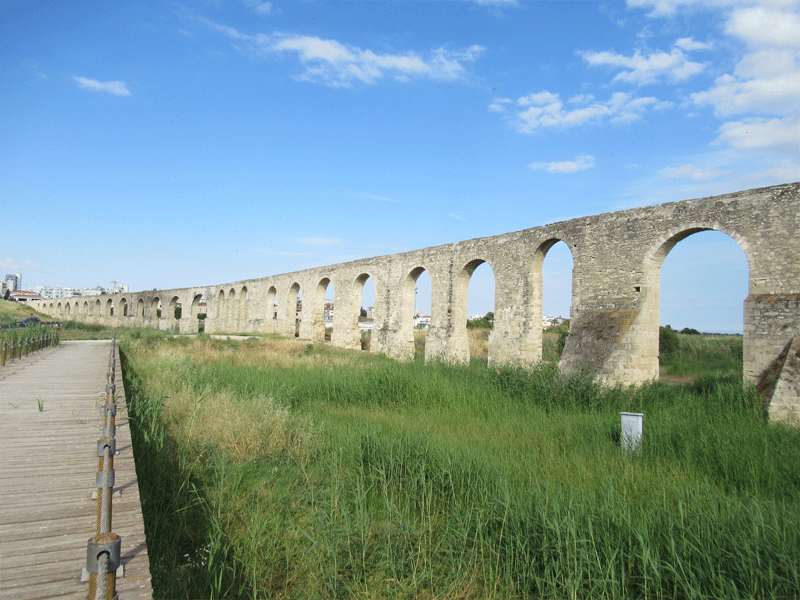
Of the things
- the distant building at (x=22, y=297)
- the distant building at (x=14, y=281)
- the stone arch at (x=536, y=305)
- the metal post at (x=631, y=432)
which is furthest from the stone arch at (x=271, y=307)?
the distant building at (x=14, y=281)

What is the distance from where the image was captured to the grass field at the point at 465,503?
2.61 meters

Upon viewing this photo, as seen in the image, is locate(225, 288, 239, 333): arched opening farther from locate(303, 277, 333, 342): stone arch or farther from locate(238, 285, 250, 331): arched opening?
locate(303, 277, 333, 342): stone arch

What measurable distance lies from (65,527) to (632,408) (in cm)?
668

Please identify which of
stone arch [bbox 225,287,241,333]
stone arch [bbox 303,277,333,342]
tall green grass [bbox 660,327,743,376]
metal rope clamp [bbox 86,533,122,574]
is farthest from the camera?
stone arch [bbox 225,287,241,333]

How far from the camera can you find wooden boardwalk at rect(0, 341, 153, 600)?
190 centimetres

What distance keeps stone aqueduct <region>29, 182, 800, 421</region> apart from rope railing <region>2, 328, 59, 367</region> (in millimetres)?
9585

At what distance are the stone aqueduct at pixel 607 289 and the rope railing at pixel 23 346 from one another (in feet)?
31.4

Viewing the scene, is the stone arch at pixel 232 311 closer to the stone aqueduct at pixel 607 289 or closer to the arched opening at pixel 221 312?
the arched opening at pixel 221 312

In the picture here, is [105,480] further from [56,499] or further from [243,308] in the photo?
[243,308]

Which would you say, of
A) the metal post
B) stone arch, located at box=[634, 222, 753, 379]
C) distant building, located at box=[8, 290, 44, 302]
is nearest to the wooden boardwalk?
the metal post

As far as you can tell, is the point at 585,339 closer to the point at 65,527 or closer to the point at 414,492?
the point at 414,492

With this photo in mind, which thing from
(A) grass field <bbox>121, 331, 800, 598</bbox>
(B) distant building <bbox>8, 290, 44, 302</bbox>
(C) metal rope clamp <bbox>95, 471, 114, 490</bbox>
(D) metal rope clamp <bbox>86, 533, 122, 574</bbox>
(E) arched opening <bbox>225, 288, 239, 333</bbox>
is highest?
(B) distant building <bbox>8, 290, 44, 302</bbox>

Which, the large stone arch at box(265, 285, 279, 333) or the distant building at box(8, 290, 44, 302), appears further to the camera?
the distant building at box(8, 290, 44, 302)

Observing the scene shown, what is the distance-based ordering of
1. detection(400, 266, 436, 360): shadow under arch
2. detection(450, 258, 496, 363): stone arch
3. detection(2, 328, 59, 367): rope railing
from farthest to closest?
detection(400, 266, 436, 360): shadow under arch, detection(450, 258, 496, 363): stone arch, detection(2, 328, 59, 367): rope railing
